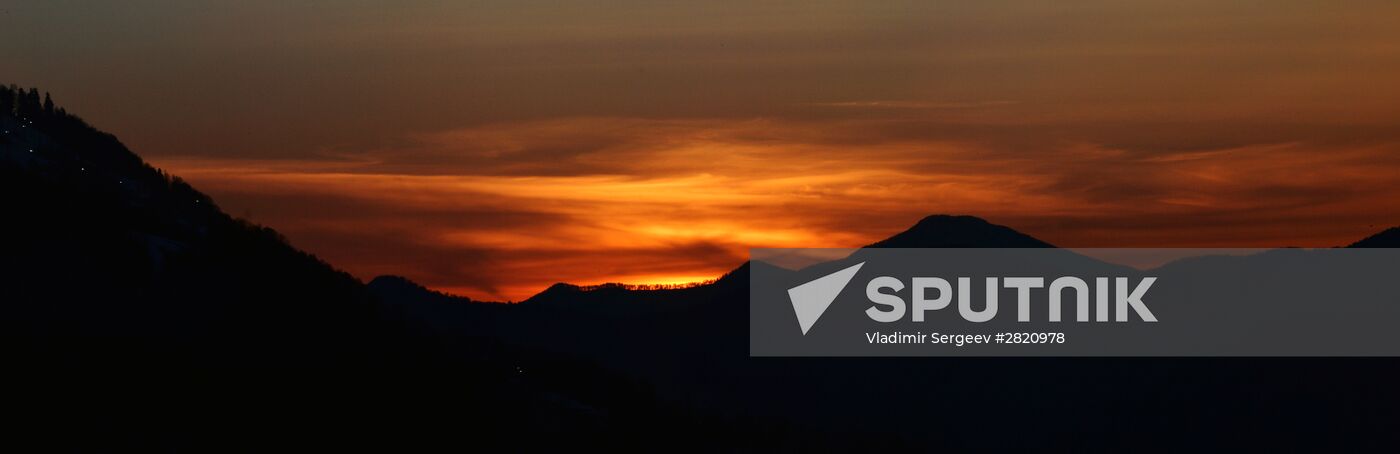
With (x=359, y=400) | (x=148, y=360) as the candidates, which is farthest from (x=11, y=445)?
(x=359, y=400)

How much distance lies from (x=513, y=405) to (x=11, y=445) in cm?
6225

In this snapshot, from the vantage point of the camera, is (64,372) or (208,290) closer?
(64,372)

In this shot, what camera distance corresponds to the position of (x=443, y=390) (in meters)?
178

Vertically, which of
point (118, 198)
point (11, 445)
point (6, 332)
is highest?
point (118, 198)

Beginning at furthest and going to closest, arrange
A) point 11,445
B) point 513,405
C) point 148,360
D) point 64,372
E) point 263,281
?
point 263,281, point 513,405, point 148,360, point 64,372, point 11,445

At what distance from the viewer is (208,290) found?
173875mm

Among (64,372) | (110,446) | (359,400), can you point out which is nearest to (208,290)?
(359,400)

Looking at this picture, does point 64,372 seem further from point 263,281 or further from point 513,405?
point 263,281

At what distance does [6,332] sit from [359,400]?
42.0 meters

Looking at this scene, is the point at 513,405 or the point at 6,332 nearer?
the point at 6,332

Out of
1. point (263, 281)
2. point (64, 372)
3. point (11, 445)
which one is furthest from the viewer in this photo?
point (263, 281)

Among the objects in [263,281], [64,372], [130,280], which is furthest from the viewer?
[263,281]

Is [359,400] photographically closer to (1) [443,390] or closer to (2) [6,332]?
(1) [443,390]

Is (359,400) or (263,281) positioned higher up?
(263,281)
